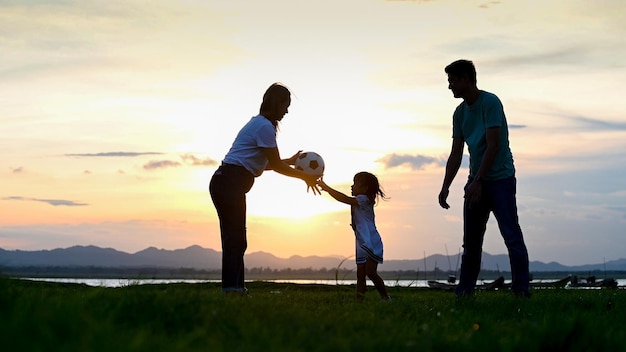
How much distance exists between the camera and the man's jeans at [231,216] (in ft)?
36.5

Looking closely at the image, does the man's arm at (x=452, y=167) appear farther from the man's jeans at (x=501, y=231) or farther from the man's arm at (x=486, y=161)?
the man's arm at (x=486, y=161)

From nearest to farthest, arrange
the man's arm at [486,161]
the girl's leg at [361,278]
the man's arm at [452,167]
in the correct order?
the man's arm at [486,161] → the girl's leg at [361,278] → the man's arm at [452,167]

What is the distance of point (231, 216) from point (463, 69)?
4317 mm

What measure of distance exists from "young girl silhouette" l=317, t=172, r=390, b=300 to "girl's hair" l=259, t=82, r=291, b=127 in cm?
161

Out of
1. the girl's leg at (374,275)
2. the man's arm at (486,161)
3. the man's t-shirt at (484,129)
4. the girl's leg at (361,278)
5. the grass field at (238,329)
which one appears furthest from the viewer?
the girl's leg at (361,278)

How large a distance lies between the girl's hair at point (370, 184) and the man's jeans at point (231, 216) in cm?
215

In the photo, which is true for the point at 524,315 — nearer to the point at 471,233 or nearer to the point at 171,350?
the point at 471,233

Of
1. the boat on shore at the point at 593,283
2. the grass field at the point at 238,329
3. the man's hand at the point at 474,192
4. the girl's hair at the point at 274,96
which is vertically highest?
the girl's hair at the point at 274,96

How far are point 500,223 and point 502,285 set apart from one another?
1415 centimetres

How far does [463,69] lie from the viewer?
1182 centimetres

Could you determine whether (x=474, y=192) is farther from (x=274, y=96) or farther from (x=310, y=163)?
(x=274, y=96)

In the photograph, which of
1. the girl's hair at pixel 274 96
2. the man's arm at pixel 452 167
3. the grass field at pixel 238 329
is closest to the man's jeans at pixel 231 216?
the girl's hair at pixel 274 96

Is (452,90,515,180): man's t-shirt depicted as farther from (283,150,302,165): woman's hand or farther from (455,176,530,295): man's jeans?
(283,150,302,165): woman's hand

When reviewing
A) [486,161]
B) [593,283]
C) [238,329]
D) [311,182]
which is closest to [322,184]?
[311,182]
